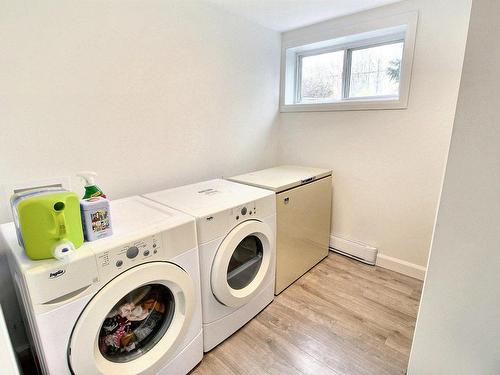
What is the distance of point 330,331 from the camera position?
161cm

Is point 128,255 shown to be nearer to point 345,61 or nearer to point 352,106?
point 352,106

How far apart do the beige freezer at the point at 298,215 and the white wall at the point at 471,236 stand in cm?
91

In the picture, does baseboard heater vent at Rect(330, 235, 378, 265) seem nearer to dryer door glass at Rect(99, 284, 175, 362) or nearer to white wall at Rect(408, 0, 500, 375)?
white wall at Rect(408, 0, 500, 375)

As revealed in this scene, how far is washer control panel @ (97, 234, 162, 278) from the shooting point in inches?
36.6

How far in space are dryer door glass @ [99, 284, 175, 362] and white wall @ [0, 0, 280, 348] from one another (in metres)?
0.65

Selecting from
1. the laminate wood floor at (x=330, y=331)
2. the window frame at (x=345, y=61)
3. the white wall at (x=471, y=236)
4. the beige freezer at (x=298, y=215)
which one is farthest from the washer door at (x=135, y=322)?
the window frame at (x=345, y=61)

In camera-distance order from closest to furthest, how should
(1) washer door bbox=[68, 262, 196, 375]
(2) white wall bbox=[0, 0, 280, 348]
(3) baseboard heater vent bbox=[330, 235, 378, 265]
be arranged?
(1) washer door bbox=[68, 262, 196, 375], (2) white wall bbox=[0, 0, 280, 348], (3) baseboard heater vent bbox=[330, 235, 378, 265]

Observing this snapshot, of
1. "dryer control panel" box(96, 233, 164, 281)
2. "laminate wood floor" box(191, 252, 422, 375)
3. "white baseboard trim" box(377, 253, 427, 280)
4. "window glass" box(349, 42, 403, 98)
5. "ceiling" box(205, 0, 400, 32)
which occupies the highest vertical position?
"ceiling" box(205, 0, 400, 32)

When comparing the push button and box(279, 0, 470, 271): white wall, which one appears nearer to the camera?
the push button

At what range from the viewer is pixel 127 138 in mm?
1602

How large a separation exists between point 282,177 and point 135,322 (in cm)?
130

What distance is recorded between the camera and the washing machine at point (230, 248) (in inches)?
52.1

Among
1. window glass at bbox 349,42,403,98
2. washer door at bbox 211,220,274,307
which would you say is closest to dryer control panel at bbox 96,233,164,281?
washer door at bbox 211,220,274,307

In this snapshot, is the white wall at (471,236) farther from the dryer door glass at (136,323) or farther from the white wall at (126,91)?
the white wall at (126,91)
